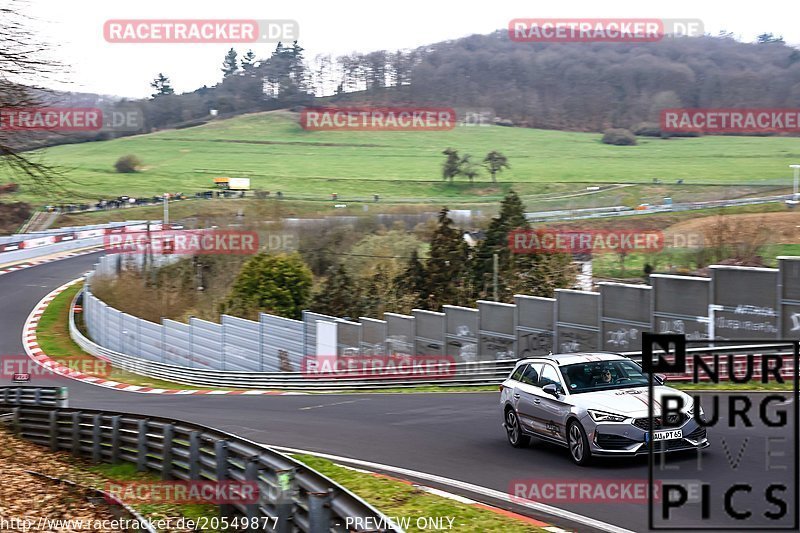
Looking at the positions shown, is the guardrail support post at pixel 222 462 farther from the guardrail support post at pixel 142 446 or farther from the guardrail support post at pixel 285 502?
the guardrail support post at pixel 142 446

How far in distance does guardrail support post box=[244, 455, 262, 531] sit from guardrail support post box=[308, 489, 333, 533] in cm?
219

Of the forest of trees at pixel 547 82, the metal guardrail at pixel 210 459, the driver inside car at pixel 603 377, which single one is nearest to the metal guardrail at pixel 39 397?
the metal guardrail at pixel 210 459

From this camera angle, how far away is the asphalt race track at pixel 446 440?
10.5 metres

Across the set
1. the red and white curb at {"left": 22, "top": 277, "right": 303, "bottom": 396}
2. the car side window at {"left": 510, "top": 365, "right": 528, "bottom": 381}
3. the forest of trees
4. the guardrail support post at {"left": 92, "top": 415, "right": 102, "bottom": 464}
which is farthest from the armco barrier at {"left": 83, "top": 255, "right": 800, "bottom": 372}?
the forest of trees

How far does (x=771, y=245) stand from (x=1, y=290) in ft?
158

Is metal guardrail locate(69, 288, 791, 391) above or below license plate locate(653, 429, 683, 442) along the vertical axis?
below

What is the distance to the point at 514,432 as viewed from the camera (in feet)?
47.2

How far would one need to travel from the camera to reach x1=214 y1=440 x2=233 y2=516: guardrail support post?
11.5 metres

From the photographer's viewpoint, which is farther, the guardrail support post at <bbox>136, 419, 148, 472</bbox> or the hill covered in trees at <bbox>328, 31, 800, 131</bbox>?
the hill covered in trees at <bbox>328, 31, 800, 131</bbox>

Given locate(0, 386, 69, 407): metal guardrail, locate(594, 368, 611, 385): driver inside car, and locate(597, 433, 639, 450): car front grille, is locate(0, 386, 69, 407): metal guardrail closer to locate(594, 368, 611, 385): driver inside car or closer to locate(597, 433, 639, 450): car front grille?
locate(594, 368, 611, 385): driver inside car

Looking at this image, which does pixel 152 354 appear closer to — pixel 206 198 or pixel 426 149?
pixel 206 198

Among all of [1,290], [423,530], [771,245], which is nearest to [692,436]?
[423,530]

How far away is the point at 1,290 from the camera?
6159 centimetres

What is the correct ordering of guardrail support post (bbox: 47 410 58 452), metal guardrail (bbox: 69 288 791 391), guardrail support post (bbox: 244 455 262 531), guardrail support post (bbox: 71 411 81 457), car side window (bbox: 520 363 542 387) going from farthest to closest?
1. metal guardrail (bbox: 69 288 791 391)
2. guardrail support post (bbox: 47 410 58 452)
3. guardrail support post (bbox: 71 411 81 457)
4. car side window (bbox: 520 363 542 387)
5. guardrail support post (bbox: 244 455 262 531)
